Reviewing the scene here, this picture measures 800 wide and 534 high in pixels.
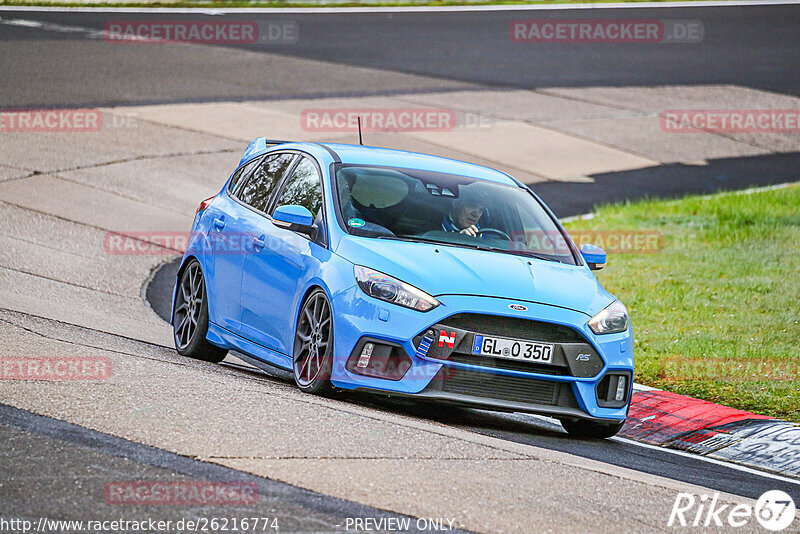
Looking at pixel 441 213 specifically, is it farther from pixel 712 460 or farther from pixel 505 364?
pixel 712 460

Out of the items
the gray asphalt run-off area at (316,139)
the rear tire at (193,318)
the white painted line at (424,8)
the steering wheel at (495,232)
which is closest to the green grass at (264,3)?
the white painted line at (424,8)

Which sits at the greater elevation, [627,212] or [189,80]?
[189,80]

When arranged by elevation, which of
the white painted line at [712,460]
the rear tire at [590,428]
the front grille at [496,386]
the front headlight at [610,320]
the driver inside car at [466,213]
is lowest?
the white painted line at [712,460]

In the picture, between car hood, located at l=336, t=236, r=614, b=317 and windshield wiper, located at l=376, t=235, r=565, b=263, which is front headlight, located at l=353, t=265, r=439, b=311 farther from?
windshield wiper, located at l=376, t=235, r=565, b=263

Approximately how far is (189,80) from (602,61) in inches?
431

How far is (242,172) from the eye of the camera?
10.2 m

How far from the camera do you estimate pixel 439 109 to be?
23.9 metres

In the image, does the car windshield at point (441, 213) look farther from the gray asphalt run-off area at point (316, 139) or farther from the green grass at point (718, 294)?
the green grass at point (718, 294)

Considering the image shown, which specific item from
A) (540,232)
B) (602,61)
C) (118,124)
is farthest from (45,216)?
(602,61)

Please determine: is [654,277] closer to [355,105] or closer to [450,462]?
[450,462]

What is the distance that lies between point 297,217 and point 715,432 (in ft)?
10.7

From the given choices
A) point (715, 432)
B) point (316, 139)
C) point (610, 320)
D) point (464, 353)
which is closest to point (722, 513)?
point (464, 353)

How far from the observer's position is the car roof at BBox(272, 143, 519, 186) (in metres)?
9.16

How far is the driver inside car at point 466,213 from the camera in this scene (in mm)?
8720
